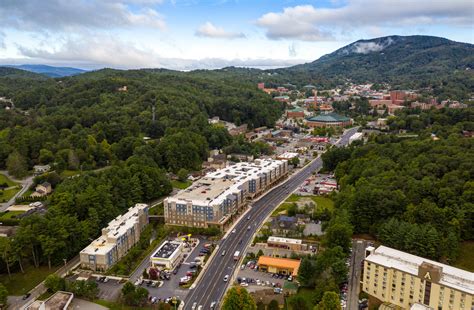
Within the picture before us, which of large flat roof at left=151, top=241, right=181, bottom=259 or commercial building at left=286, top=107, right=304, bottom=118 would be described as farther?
commercial building at left=286, top=107, right=304, bottom=118

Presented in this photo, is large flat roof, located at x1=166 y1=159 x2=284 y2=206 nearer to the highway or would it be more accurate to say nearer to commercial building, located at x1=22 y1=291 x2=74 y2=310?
the highway

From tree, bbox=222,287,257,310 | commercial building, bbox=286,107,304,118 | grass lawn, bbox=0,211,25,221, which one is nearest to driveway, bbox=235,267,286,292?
tree, bbox=222,287,257,310

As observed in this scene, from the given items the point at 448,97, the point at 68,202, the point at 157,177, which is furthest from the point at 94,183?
the point at 448,97

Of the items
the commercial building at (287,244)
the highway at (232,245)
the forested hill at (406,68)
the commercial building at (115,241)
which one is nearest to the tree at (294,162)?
the highway at (232,245)

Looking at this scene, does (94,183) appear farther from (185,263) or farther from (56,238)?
(185,263)

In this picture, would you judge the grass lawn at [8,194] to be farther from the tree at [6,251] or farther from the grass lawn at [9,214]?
the tree at [6,251]

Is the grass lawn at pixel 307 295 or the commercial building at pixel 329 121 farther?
the commercial building at pixel 329 121

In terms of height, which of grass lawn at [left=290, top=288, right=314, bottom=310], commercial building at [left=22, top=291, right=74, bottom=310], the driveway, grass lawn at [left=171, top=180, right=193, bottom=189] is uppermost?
commercial building at [left=22, top=291, right=74, bottom=310]

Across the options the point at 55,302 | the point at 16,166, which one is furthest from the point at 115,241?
the point at 16,166
